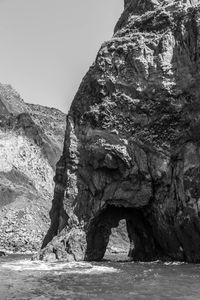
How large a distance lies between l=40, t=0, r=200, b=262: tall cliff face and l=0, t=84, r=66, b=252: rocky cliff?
40153 mm

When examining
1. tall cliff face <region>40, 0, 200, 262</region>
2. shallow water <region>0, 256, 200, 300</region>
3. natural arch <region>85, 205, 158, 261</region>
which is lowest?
shallow water <region>0, 256, 200, 300</region>

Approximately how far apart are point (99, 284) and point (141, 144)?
21.0 m

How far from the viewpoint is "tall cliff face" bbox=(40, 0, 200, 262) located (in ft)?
139

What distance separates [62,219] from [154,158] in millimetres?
12439

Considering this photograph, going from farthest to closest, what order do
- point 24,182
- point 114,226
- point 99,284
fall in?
point 24,182 < point 114,226 < point 99,284

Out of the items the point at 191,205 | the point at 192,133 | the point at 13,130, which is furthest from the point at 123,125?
the point at 13,130

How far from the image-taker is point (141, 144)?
1762 inches

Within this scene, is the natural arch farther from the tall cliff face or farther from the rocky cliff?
the rocky cliff

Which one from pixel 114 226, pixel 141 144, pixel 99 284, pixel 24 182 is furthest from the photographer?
pixel 24 182

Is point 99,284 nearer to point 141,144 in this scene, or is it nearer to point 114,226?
point 141,144

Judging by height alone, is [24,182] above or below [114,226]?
above

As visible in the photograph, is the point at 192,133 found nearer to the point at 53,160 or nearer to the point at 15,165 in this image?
the point at 15,165

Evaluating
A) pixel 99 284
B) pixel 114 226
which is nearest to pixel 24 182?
pixel 114 226

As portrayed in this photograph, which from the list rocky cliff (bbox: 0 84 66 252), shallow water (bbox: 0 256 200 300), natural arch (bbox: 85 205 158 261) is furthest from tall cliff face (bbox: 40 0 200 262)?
rocky cliff (bbox: 0 84 66 252)
